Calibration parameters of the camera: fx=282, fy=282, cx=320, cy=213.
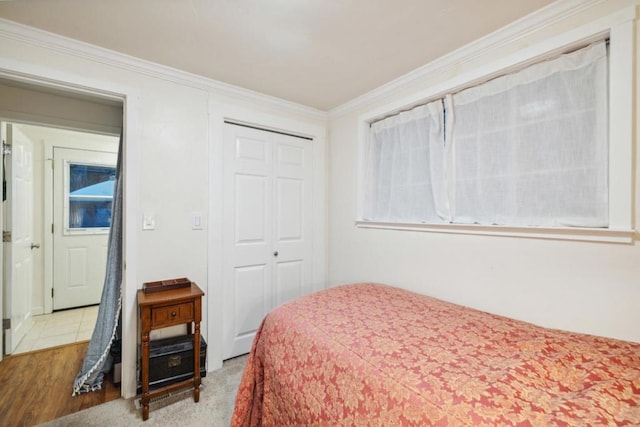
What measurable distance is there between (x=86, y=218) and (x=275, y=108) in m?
3.22

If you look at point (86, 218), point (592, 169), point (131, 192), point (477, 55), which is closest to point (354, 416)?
point (592, 169)

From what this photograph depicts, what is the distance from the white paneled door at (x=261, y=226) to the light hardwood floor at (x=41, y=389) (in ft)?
3.34

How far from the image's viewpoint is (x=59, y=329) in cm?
313

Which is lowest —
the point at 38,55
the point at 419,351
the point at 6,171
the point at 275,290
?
the point at 275,290

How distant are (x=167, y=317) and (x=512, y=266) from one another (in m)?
2.16

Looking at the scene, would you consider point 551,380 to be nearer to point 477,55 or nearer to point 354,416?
point 354,416

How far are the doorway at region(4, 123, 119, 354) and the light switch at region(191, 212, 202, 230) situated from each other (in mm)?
2032

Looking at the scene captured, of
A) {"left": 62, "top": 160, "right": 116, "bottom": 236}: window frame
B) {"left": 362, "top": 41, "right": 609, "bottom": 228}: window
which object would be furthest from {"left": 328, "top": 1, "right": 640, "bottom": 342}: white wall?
{"left": 62, "top": 160, "right": 116, "bottom": 236}: window frame

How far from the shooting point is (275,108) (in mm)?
2670

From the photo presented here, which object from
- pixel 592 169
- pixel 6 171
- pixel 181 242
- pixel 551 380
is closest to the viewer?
pixel 551 380

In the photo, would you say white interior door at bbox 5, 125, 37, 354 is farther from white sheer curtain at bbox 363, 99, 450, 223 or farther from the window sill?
the window sill

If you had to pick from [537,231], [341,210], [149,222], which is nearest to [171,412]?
[149,222]

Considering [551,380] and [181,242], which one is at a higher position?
[181,242]

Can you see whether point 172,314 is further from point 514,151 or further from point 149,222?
point 514,151
